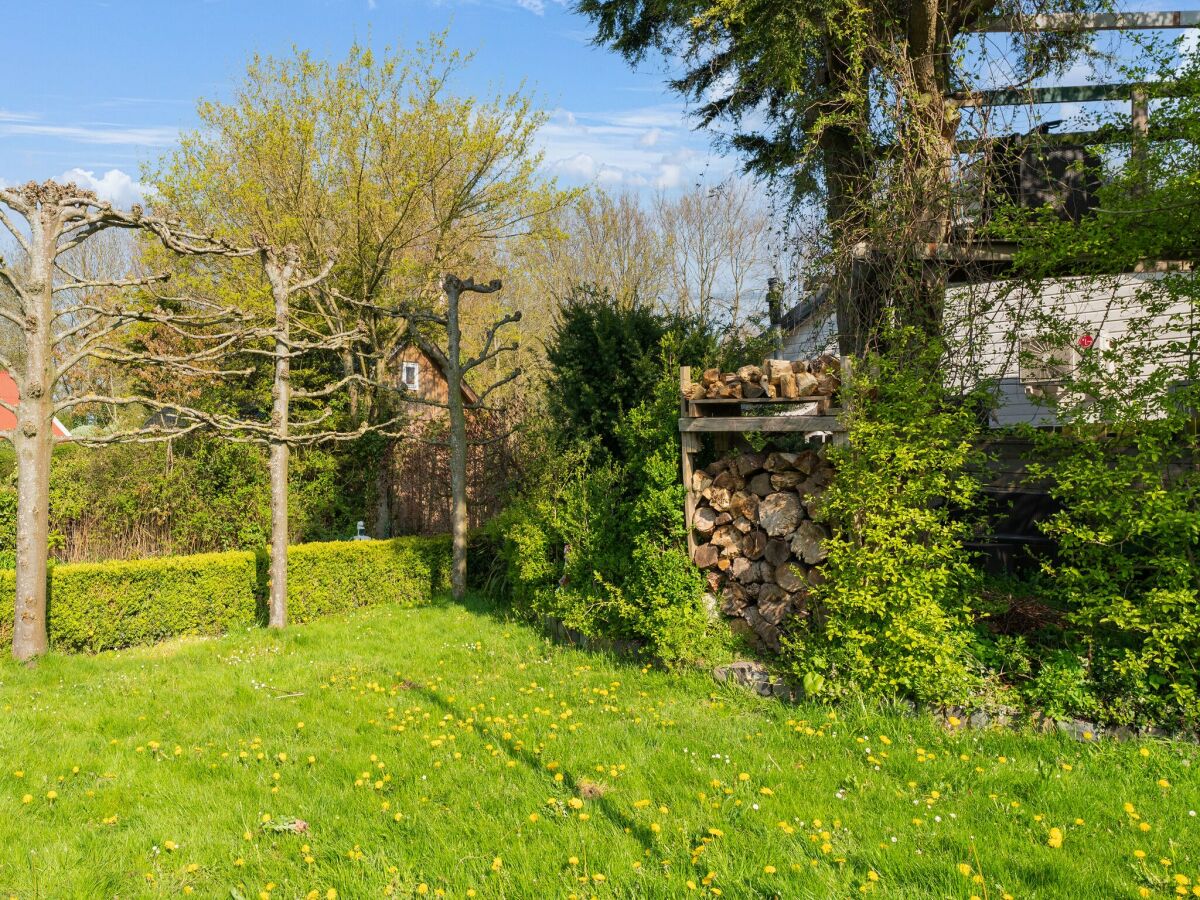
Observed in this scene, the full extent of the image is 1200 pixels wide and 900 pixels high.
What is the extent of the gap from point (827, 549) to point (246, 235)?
1057 cm

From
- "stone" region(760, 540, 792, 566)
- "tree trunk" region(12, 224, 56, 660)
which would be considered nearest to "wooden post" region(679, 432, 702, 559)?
"stone" region(760, 540, 792, 566)

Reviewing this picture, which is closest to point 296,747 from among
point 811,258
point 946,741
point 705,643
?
point 705,643

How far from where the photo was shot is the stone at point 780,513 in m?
5.63

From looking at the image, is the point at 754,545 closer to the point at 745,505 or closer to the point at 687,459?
the point at 745,505

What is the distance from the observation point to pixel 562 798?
378 cm

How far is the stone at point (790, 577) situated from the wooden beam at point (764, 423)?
1.01 m

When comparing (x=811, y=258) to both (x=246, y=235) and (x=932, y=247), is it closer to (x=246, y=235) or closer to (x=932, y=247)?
Result: (x=932, y=247)

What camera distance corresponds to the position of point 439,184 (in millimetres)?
12195

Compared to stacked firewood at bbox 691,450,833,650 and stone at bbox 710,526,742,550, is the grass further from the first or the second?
stone at bbox 710,526,742,550

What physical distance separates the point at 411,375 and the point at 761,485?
10.9 metres

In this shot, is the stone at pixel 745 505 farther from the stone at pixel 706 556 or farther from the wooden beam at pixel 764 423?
the wooden beam at pixel 764 423

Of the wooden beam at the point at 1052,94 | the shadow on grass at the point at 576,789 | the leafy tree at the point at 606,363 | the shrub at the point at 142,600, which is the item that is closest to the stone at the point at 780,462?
the leafy tree at the point at 606,363

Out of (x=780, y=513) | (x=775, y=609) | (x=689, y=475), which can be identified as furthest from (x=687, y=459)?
(x=775, y=609)

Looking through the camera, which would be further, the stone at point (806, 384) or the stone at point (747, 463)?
the stone at point (747, 463)
